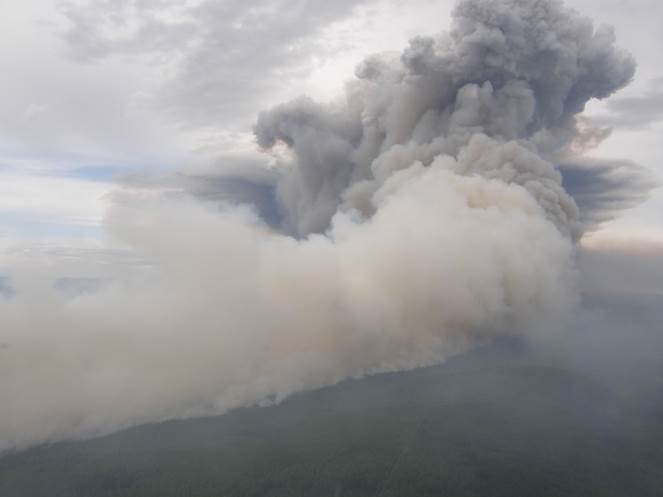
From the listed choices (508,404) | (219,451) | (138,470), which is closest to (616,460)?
(508,404)

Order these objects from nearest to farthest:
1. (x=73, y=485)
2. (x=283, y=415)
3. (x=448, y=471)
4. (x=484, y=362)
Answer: (x=73, y=485), (x=448, y=471), (x=283, y=415), (x=484, y=362)

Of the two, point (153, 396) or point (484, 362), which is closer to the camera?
point (153, 396)

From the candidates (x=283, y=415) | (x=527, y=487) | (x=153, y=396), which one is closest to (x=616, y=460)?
(x=527, y=487)

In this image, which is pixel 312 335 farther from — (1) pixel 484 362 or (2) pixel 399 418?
(1) pixel 484 362

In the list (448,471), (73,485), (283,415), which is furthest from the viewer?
(283,415)

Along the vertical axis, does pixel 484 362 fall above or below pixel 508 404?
above

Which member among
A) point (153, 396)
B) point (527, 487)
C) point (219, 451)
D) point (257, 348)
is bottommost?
point (527, 487)

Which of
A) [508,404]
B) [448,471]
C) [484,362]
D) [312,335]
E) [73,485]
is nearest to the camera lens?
[73,485]

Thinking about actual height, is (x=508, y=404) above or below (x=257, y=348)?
below

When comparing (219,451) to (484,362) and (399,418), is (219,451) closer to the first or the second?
(399,418)
